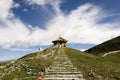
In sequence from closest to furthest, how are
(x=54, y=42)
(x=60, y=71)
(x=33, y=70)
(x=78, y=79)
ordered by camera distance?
(x=78, y=79), (x=60, y=71), (x=33, y=70), (x=54, y=42)

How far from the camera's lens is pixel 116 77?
4672 centimetres

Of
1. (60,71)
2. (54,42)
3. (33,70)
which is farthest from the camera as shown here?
(54,42)

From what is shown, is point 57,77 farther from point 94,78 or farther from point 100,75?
point 100,75

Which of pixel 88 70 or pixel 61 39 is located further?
pixel 61 39

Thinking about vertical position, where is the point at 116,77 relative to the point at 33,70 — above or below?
below

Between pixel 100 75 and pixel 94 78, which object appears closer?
pixel 94 78

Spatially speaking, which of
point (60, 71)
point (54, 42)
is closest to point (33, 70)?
point (60, 71)

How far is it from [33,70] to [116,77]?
16.6m

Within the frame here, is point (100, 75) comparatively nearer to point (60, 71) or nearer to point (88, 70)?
point (88, 70)

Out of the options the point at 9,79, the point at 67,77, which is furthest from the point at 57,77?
the point at 9,79

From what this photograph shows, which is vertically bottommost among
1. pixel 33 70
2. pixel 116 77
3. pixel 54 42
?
pixel 116 77

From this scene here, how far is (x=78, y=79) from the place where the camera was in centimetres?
3684

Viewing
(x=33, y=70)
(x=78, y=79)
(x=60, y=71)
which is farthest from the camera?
(x=33, y=70)

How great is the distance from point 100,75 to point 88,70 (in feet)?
10.7
